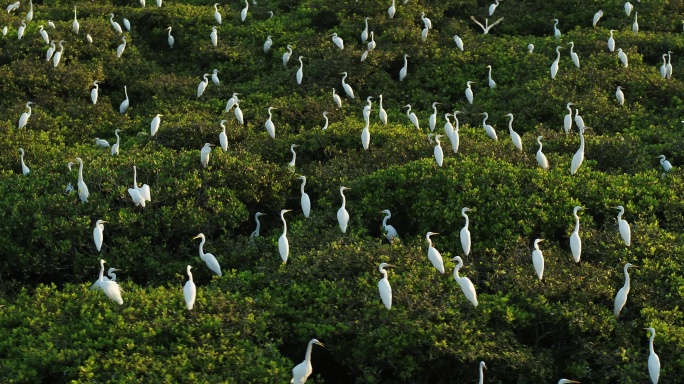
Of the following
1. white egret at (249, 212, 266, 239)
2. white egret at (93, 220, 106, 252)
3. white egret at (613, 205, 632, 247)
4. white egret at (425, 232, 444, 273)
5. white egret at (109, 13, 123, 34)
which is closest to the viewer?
white egret at (425, 232, 444, 273)

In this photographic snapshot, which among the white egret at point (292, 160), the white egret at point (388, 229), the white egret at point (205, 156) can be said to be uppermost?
the white egret at point (205, 156)

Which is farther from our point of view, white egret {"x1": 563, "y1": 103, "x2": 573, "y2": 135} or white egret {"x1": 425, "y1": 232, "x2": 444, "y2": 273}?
white egret {"x1": 563, "y1": 103, "x2": 573, "y2": 135}

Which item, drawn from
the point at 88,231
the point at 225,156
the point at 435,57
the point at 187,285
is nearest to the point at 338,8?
the point at 435,57

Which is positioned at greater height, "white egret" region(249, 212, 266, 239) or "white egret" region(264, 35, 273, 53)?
"white egret" region(249, 212, 266, 239)

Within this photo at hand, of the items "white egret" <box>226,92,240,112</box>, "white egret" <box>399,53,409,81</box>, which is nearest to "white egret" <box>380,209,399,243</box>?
"white egret" <box>226,92,240,112</box>

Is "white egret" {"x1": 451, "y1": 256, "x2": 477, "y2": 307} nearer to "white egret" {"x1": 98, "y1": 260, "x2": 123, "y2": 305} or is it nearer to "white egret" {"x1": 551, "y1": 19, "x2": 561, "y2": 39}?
"white egret" {"x1": 98, "y1": 260, "x2": 123, "y2": 305}

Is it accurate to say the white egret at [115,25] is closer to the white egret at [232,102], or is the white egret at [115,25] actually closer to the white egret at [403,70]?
the white egret at [232,102]

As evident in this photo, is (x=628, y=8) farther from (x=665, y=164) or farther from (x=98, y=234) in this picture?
(x=98, y=234)

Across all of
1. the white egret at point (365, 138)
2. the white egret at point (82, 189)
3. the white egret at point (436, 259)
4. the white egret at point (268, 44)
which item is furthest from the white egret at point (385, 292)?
the white egret at point (268, 44)
